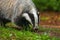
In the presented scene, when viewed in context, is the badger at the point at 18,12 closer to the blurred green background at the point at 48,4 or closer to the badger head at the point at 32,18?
the badger head at the point at 32,18

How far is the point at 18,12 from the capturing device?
1133cm

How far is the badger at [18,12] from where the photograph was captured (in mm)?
10859

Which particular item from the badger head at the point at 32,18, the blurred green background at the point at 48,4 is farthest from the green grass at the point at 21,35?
the blurred green background at the point at 48,4

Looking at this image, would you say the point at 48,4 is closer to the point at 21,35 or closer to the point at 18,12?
the point at 18,12

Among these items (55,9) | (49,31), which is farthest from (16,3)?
(55,9)

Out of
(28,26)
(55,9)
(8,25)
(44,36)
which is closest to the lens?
(44,36)

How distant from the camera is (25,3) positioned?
37.4 ft

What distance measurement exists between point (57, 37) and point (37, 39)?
960mm

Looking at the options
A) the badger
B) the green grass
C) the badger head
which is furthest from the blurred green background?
the green grass

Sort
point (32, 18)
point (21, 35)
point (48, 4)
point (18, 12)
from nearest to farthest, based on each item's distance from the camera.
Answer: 1. point (21, 35)
2. point (32, 18)
3. point (18, 12)
4. point (48, 4)

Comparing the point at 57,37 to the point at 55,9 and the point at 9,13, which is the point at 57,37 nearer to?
the point at 9,13

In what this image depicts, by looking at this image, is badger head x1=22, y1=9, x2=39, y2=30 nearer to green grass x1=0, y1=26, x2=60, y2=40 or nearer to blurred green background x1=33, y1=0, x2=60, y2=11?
green grass x1=0, y1=26, x2=60, y2=40

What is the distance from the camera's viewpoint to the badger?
10.9 metres

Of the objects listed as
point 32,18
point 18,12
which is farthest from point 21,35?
point 18,12
